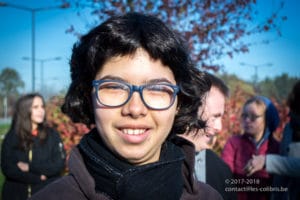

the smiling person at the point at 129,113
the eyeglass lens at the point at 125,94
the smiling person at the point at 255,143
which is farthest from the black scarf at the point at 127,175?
the smiling person at the point at 255,143

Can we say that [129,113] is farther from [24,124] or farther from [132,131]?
[24,124]

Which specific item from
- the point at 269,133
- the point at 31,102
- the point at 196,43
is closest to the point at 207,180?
the point at 269,133

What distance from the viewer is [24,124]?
4.19 meters

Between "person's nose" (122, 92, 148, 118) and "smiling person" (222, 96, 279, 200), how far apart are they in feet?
6.28

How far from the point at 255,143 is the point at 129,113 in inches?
85.9

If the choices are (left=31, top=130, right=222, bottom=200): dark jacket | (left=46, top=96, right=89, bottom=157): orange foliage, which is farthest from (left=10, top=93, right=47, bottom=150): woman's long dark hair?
(left=31, top=130, right=222, bottom=200): dark jacket

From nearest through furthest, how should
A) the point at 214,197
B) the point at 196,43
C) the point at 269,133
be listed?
the point at 214,197 → the point at 269,133 → the point at 196,43

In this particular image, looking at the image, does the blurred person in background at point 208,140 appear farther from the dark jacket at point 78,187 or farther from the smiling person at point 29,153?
the smiling person at point 29,153

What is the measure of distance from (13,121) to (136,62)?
11.8 feet

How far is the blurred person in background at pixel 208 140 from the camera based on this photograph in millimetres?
2094

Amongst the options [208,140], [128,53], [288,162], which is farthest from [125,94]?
[288,162]

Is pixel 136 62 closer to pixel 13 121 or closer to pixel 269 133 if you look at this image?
pixel 269 133

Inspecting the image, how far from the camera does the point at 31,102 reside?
14.5 feet

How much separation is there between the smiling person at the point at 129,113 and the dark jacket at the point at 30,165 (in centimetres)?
278
